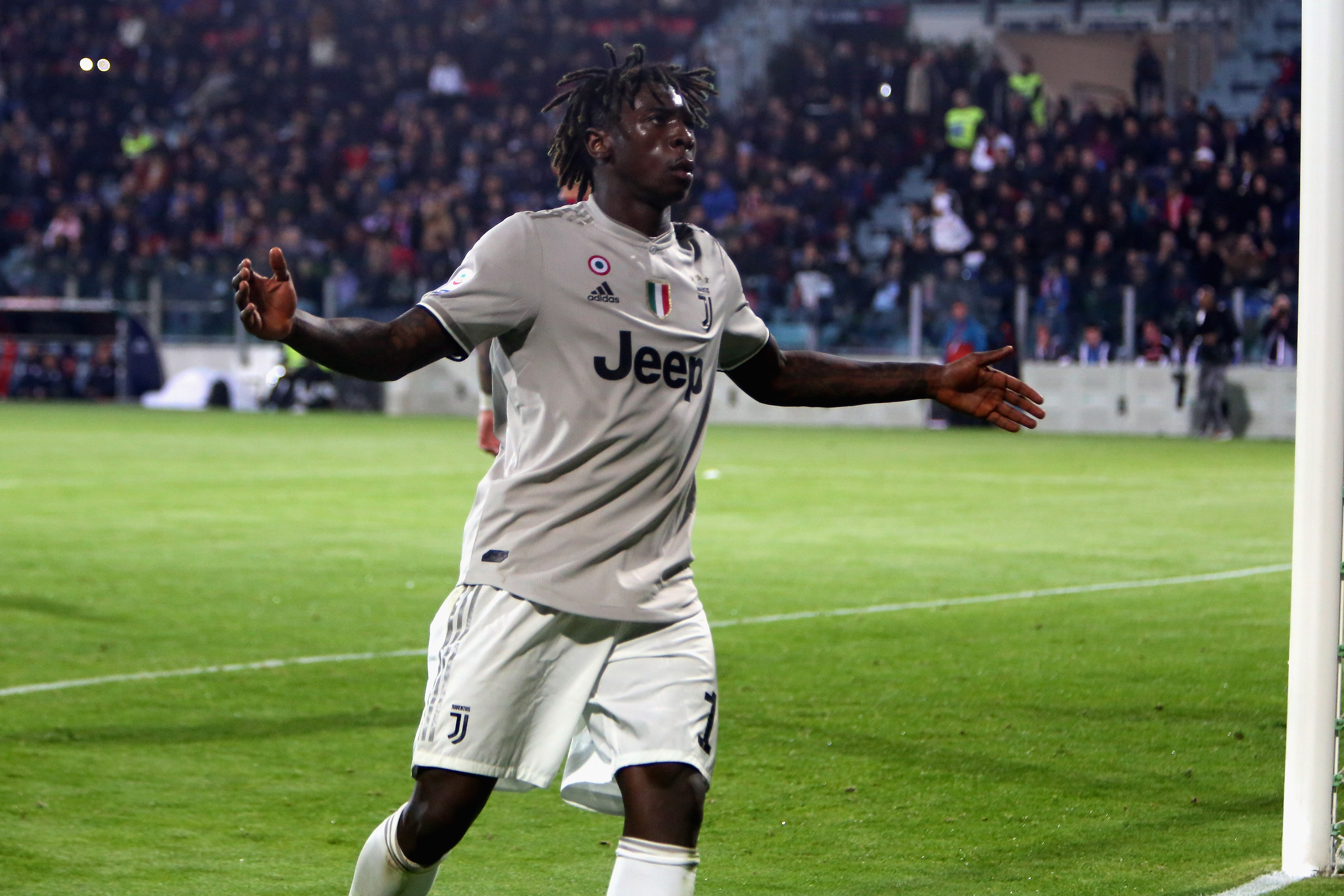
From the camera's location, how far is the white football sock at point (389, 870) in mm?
3475

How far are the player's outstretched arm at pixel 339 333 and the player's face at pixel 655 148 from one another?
49 centimetres

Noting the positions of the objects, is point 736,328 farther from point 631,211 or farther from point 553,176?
point 553,176

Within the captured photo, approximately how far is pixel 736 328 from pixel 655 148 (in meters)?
0.41

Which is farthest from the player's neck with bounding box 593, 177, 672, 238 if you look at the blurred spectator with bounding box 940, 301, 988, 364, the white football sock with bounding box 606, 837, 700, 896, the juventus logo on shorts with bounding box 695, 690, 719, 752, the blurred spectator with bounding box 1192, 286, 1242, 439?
the blurred spectator with bounding box 940, 301, 988, 364

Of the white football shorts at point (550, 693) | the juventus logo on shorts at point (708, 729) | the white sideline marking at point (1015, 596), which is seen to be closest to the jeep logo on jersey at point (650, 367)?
the white football shorts at point (550, 693)

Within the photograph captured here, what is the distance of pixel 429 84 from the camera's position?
36.4 m

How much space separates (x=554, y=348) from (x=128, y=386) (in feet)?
100

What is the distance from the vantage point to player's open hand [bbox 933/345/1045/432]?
380 centimetres

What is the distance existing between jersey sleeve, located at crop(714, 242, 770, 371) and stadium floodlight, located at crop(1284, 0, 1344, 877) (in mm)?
1484

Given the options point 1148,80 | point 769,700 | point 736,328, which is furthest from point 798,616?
point 1148,80

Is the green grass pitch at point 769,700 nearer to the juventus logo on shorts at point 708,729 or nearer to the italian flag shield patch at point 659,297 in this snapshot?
the juventus logo on shorts at point 708,729

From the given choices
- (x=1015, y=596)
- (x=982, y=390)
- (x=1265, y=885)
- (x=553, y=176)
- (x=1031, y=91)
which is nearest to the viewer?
(x=982, y=390)

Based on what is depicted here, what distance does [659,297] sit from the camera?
3.51 metres

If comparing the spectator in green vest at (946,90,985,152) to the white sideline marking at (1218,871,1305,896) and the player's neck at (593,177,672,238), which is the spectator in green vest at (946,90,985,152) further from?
the player's neck at (593,177,672,238)
